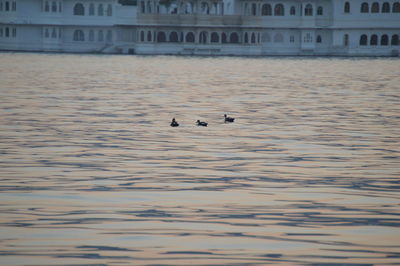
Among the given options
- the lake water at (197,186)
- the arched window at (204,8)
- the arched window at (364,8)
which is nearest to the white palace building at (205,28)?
the arched window at (364,8)

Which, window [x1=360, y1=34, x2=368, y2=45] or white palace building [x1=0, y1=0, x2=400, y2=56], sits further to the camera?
window [x1=360, y1=34, x2=368, y2=45]

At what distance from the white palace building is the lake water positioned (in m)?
63.6

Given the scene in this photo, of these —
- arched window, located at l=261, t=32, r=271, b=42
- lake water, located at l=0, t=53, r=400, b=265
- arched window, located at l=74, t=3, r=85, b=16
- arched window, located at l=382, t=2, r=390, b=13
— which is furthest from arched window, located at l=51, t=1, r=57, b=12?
lake water, located at l=0, t=53, r=400, b=265

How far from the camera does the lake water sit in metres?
7.23

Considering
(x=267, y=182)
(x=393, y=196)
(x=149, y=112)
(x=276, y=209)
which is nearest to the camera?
(x=276, y=209)

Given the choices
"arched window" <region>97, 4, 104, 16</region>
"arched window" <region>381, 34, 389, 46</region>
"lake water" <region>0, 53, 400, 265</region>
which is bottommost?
"arched window" <region>381, 34, 389, 46</region>

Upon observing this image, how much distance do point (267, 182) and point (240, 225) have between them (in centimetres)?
268

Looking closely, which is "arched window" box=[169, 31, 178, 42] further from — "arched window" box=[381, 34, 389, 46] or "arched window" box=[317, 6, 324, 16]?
"arched window" box=[381, 34, 389, 46]

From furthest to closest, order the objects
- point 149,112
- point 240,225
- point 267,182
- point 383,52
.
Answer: point 383,52 < point 149,112 < point 267,182 < point 240,225

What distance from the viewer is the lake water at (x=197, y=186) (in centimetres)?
723

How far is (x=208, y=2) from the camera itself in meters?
86.6

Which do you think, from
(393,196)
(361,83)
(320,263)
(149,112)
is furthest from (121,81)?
(320,263)

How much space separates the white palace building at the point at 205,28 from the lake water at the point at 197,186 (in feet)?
209

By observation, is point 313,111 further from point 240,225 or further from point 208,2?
point 208,2
